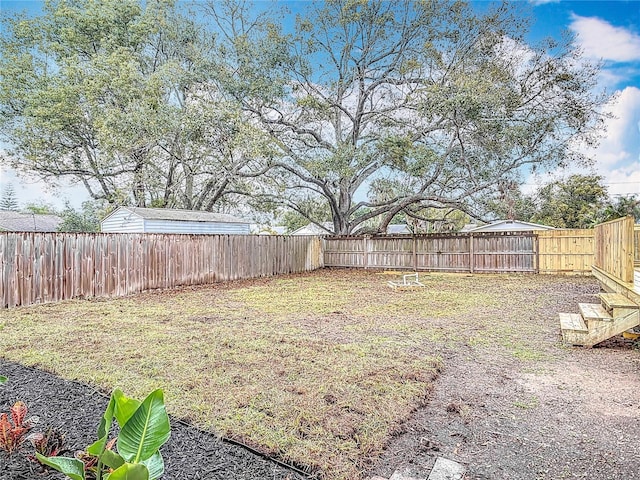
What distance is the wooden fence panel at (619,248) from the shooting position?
13.5ft

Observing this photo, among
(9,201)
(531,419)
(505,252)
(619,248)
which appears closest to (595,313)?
(619,248)

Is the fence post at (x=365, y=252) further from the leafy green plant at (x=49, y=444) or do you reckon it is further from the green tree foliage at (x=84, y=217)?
the leafy green plant at (x=49, y=444)

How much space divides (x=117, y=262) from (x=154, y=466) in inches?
320

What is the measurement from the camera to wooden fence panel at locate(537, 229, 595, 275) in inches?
458

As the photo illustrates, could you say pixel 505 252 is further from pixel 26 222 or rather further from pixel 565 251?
pixel 26 222

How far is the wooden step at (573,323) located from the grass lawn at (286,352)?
37 cm

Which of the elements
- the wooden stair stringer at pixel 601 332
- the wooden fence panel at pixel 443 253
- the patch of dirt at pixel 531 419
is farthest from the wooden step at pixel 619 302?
the wooden fence panel at pixel 443 253

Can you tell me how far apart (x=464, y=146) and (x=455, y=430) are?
37.4 feet

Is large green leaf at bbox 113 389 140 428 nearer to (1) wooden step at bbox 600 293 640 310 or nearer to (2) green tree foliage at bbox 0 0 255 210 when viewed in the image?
(1) wooden step at bbox 600 293 640 310

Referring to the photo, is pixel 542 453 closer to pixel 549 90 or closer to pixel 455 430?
pixel 455 430

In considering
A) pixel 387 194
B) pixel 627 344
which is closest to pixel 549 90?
pixel 387 194

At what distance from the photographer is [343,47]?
1382 cm

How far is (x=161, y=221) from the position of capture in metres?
12.5

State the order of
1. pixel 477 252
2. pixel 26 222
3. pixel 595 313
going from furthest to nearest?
pixel 26 222, pixel 477 252, pixel 595 313
